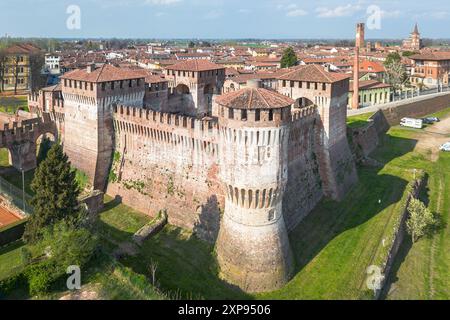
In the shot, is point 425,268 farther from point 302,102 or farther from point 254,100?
point 254,100

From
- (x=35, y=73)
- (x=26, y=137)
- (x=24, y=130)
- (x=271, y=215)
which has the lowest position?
(x=271, y=215)

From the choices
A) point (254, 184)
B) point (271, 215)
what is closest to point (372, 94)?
point (271, 215)

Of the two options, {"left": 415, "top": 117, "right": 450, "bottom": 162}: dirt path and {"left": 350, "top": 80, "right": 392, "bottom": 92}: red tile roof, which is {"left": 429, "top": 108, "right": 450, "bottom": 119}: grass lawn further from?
{"left": 350, "top": 80, "right": 392, "bottom": 92}: red tile roof

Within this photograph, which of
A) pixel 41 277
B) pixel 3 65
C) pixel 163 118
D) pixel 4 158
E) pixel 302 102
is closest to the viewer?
pixel 41 277

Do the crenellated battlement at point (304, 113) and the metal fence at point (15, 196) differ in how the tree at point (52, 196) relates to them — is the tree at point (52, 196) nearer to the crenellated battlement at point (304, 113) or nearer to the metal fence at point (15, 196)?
the metal fence at point (15, 196)

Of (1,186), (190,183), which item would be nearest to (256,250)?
(190,183)
